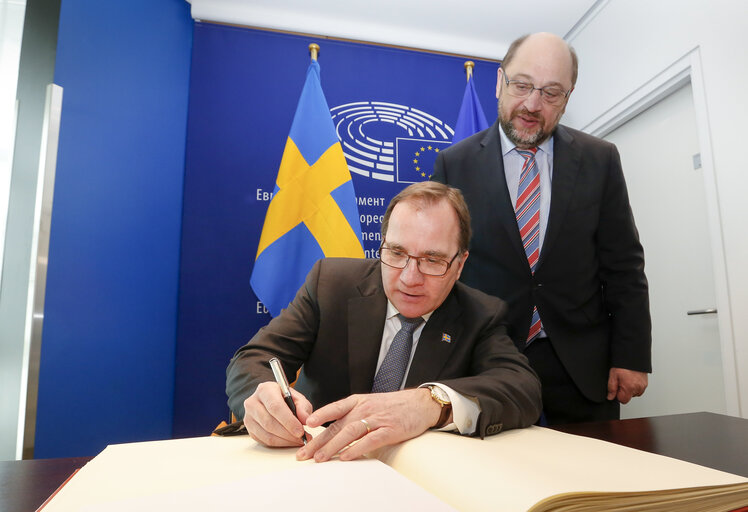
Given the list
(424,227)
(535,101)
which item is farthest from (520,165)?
(424,227)

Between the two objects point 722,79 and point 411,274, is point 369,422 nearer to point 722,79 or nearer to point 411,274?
point 411,274

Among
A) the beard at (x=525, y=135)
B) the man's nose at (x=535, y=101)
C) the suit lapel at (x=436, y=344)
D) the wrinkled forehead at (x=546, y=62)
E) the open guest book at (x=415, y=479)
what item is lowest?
the open guest book at (x=415, y=479)

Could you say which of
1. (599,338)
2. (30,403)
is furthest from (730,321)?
(30,403)

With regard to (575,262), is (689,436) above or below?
below

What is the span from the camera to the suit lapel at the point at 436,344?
122 centimetres

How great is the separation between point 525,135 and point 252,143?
2.25m

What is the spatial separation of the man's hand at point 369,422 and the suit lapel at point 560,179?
2.90 feet

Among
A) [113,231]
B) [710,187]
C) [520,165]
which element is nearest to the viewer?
[520,165]

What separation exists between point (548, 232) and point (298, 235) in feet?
5.74

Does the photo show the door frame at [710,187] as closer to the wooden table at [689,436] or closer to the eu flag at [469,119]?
the eu flag at [469,119]

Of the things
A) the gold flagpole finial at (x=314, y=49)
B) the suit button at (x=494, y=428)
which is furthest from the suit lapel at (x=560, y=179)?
the gold flagpole finial at (x=314, y=49)

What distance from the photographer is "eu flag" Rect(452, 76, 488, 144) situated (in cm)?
336

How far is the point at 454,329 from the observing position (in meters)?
1.30

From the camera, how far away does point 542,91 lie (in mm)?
1598
